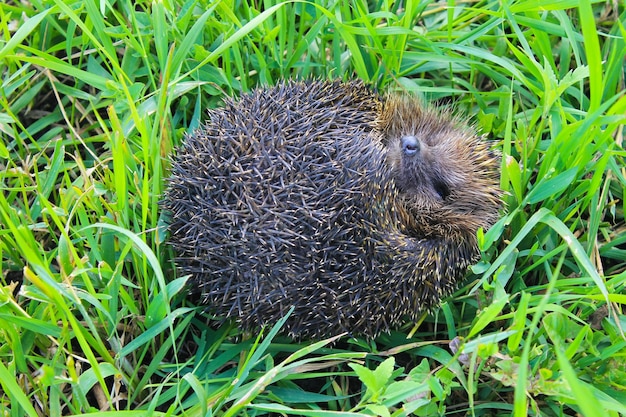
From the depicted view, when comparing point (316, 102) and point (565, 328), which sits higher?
point (316, 102)

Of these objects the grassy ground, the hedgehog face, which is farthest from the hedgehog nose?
the grassy ground

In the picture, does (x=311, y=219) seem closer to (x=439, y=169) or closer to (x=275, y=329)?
(x=275, y=329)

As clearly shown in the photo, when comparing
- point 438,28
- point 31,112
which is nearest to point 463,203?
point 438,28

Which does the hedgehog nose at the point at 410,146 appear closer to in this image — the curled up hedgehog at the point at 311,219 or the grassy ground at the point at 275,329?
the curled up hedgehog at the point at 311,219

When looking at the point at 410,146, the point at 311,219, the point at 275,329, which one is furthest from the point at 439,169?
the point at 275,329

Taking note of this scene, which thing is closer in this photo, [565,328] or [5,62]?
[565,328]

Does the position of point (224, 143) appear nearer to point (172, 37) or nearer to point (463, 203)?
point (172, 37)

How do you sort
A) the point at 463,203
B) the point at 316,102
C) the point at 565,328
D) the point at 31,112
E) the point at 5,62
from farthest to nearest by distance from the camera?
the point at 31,112 < the point at 5,62 < the point at 463,203 < the point at 316,102 < the point at 565,328
